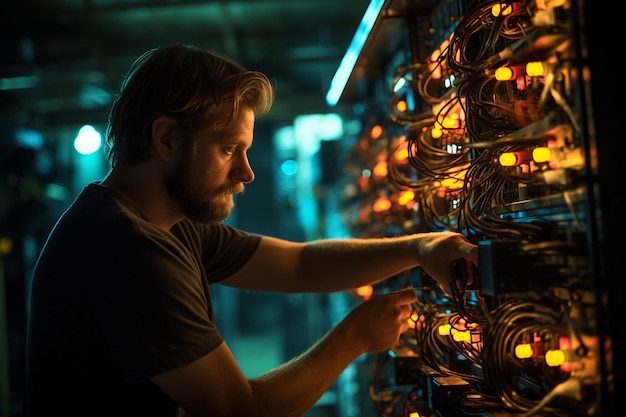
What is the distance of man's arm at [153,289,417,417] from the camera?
95 cm

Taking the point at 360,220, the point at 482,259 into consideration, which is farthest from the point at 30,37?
the point at 482,259

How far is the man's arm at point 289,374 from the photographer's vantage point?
95cm

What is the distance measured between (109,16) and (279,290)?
8.10ft

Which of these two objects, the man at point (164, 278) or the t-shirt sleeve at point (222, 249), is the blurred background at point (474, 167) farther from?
the t-shirt sleeve at point (222, 249)

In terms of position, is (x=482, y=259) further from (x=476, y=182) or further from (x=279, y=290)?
(x=279, y=290)

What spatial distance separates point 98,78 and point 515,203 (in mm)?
3241

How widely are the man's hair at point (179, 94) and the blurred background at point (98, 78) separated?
1558 mm

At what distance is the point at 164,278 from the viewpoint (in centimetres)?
97

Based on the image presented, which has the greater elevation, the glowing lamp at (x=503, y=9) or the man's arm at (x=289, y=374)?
the glowing lamp at (x=503, y=9)

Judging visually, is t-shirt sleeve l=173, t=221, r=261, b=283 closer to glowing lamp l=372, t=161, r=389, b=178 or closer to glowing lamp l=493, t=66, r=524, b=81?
glowing lamp l=372, t=161, r=389, b=178

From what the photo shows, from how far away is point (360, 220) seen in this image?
94.6 inches

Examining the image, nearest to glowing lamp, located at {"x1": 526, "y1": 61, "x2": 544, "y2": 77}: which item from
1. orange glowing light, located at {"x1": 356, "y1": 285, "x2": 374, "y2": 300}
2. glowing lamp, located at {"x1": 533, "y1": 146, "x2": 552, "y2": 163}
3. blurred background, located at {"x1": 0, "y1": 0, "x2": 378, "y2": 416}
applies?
glowing lamp, located at {"x1": 533, "y1": 146, "x2": 552, "y2": 163}

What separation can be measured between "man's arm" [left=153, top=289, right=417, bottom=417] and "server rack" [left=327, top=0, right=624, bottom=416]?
0.12 m

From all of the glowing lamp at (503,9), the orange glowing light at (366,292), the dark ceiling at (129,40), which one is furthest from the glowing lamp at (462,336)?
the dark ceiling at (129,40)
